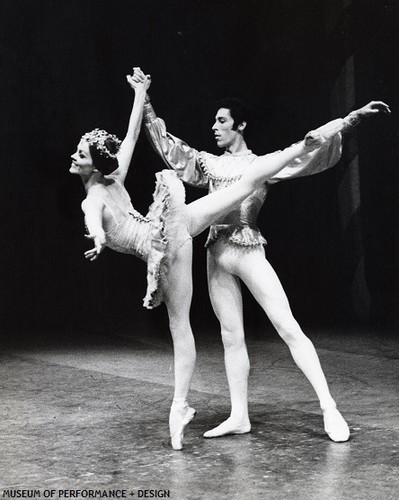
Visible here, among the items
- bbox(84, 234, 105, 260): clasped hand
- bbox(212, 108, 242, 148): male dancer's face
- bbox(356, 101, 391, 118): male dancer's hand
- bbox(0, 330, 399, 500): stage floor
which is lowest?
bbox(0, 330, 399, 500): stage floor

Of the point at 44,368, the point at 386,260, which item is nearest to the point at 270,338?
the point at 386,260

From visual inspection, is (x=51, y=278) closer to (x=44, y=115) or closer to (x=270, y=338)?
(x=44, y=115)

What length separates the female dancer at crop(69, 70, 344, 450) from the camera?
3166 mm

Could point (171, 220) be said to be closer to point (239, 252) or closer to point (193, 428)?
point (239, 252)

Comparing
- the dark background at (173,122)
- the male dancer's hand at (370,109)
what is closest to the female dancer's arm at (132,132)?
the male dancer's hand at (370,109)

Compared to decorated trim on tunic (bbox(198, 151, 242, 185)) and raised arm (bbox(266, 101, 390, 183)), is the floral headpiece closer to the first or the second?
decorated trim on tunic (bbox(198, 151, 242, 185))

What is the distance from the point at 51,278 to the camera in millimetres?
6176

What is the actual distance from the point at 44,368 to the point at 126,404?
44.7 inches

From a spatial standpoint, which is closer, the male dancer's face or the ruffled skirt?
the ruffled skirt

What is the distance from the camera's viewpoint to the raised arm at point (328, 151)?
3344 mm

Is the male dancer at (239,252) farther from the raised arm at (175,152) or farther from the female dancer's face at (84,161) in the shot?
the female dancer's face at (84,161)

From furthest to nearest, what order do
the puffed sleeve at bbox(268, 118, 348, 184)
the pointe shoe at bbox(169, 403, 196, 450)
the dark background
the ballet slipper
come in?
the dark background, the puffed sleeve at bbox(268, 118, 348, 184), the ballet slipper, the pointe shoe at bbox(169, 403, 196, 450)

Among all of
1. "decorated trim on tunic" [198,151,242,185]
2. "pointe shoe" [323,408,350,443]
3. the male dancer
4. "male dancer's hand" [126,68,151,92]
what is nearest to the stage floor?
"pointe shoe" [323,408,350,443]

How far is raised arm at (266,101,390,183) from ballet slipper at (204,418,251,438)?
3.14 feet
